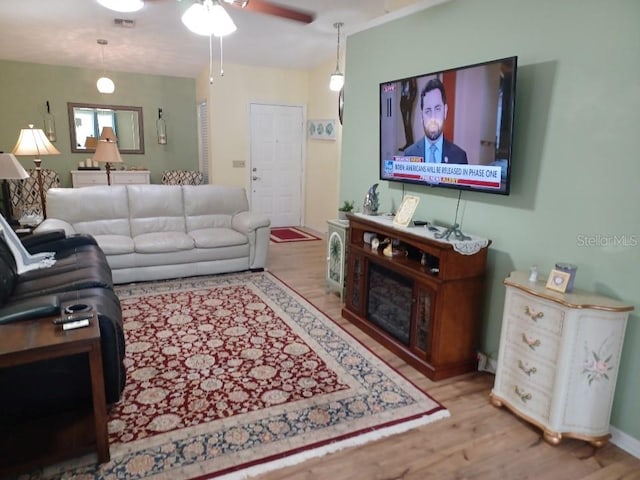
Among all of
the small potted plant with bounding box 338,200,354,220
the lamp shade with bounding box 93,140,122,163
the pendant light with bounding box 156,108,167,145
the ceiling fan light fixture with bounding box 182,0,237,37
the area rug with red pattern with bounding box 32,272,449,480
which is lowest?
the area rug with red pattern with bounding box 32,272,449,480

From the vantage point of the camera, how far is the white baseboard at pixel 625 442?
207 cm

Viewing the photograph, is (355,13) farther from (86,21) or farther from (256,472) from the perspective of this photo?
(256,472)

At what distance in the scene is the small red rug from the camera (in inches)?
255

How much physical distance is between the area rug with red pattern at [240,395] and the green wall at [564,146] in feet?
3.11

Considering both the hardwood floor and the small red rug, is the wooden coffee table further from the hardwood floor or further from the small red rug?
the small red rug

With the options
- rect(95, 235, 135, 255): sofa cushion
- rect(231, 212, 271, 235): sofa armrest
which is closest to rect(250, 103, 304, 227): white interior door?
rect(231, 212, 271, 235): sofa armrest

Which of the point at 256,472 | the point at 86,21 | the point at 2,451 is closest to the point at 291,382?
the point at 256,472

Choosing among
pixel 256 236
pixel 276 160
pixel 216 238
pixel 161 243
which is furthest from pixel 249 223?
pixel 276 160

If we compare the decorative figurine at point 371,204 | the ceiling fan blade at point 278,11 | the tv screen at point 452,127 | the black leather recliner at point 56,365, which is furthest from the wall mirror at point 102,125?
the tv screen at point 452,127

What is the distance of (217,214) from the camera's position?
16.6 feet

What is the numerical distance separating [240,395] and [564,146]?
223 centimetres

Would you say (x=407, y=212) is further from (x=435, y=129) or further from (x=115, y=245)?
(x=115, y=245)

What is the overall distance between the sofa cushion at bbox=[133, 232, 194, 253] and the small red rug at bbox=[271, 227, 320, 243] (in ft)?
6.85

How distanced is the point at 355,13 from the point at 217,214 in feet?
8.80
